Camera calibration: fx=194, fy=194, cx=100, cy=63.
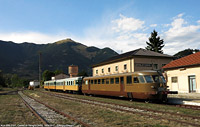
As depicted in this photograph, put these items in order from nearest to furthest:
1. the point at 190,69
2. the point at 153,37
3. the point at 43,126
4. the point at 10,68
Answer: the point at 43,126 < the point at 190,69 < the point at 153,37 < the point at 10,68

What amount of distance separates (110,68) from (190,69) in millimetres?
21673

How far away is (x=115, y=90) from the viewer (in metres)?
19.1

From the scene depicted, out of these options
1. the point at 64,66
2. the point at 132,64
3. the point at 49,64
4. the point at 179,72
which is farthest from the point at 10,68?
the point at 179,72

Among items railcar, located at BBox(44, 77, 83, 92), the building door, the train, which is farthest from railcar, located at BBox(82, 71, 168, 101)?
the building door

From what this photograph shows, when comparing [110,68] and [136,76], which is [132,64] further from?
[136,76]

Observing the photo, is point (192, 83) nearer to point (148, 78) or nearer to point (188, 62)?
point (188, 62)

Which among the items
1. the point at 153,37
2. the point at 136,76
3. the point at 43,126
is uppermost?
the point at 153,37

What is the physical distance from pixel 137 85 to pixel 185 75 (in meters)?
12.2

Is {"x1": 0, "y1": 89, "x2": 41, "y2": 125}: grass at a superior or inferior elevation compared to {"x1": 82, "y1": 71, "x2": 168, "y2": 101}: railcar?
inferior

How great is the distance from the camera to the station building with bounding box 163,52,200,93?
23.5m

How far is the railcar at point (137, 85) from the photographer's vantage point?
48.8 ft

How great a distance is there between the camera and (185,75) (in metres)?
25.1

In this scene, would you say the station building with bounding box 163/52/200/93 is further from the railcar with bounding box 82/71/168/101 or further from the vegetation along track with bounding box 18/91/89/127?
the vegetation along track with bounding box 18/91/89/127

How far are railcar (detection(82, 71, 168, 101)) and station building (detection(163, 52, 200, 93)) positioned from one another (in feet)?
33.7
